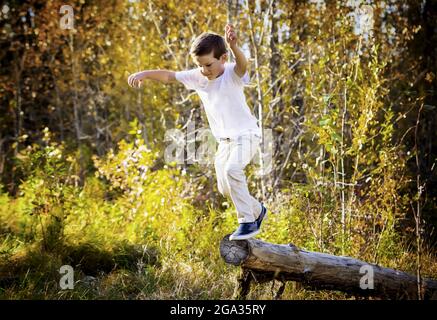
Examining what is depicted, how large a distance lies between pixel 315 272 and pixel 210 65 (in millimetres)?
1728

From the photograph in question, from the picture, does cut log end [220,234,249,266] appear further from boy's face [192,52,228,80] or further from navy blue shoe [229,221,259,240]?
boy's face [192,52,228,80]

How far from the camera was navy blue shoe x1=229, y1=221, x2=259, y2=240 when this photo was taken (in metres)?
3.82

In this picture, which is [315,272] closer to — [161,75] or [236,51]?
[236,51]

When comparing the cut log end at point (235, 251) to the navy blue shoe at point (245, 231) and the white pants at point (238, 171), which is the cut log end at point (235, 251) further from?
the white pants at point (238, 171)

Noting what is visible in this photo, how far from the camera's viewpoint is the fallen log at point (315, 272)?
384 cm

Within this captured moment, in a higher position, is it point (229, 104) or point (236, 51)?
point (236, 51)

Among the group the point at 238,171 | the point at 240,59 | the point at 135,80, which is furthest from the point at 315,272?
the point at 135,80

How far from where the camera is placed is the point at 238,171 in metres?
3.84

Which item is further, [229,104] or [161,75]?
[161,75]

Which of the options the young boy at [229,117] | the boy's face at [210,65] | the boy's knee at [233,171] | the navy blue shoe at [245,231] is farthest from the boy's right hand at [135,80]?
the navy blue shoe at [245,231]

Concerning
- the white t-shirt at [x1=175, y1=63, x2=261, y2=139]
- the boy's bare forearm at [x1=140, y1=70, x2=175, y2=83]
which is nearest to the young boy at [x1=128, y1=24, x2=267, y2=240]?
the white t-shirt at [x1=175, y1=63, x2=261, y2=139]

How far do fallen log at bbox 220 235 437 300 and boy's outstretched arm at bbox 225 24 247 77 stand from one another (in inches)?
49.1

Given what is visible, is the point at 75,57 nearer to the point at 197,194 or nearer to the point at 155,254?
the point at 197,194
